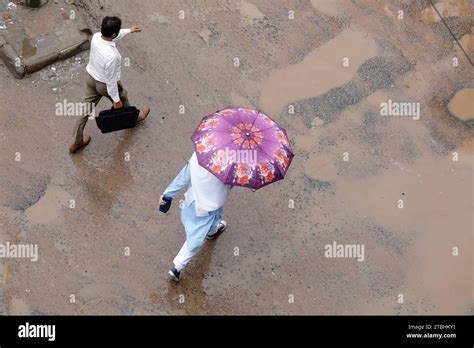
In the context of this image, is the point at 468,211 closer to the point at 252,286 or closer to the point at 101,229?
the point at 252,286

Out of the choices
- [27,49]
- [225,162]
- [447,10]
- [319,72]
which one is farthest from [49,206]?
[447,10]

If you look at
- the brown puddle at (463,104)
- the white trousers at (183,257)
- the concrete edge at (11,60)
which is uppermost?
the brown puddle at (463,104)

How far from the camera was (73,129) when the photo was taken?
755 cm

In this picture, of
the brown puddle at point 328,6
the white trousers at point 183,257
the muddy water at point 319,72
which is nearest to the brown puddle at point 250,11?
the brown puddle at point 328,6

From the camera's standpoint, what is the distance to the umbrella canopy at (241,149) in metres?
5.64

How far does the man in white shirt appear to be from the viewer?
6.48 m

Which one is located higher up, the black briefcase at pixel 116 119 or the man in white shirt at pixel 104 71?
the man in white shirt at pixel 104 71

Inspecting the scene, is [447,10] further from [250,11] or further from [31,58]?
[31,58]

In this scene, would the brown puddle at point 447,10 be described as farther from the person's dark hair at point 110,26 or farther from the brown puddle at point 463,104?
the person's dark hair at point 110,26

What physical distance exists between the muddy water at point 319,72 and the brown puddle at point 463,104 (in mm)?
1125

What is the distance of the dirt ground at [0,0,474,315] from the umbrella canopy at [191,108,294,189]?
1.47 m

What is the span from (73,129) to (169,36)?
68.8 inches

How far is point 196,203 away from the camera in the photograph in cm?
607

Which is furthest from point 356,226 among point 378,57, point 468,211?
point 378,57
